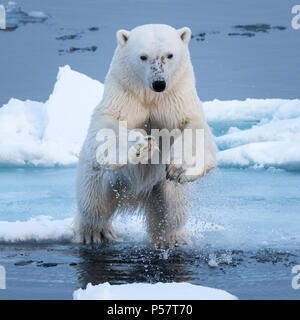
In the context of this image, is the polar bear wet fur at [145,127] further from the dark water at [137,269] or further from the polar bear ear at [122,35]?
the dark water at [137,269]

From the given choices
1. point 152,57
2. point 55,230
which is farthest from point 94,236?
point 152,57

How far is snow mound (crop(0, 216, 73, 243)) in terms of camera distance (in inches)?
195

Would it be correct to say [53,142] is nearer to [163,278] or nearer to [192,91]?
[192,91]

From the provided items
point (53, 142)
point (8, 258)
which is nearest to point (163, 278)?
point (8, 258)

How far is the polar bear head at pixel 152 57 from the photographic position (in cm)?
381

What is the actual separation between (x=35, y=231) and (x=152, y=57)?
74.7 inches

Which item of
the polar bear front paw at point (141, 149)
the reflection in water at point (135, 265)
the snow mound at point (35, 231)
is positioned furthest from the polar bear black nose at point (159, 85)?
the snow mound at point (35, 231)

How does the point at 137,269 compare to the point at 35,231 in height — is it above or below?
below

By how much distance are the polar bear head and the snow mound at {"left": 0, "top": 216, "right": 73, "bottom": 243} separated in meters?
1.43

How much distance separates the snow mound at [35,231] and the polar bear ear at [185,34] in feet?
5.68

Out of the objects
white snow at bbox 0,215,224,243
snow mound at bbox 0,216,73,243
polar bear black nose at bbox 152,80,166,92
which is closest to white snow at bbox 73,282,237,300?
polar bear black nose at bbox 152,80,166,92

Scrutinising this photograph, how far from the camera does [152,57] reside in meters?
3.87

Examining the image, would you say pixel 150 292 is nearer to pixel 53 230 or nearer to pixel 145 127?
pixel 145 127

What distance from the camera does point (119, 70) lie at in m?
4.15
